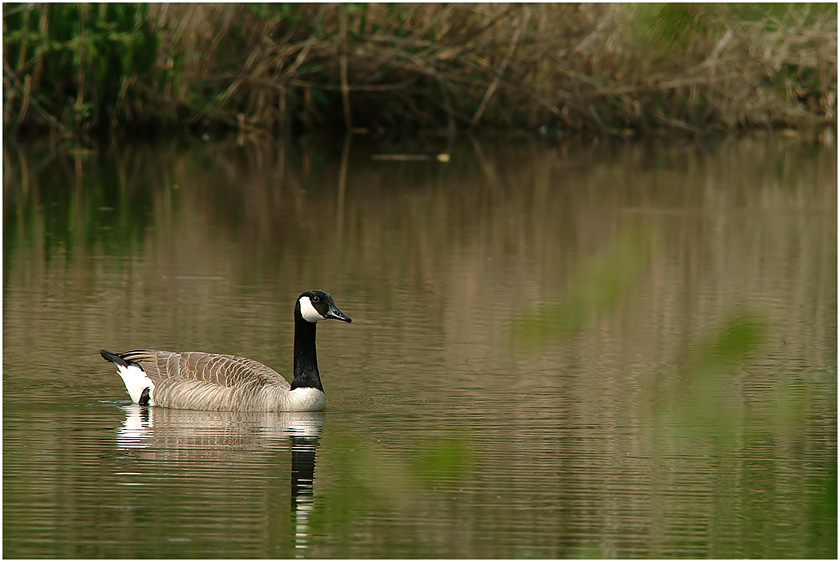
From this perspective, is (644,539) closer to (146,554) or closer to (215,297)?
(146,554)

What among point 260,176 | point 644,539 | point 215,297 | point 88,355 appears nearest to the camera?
point 644,539

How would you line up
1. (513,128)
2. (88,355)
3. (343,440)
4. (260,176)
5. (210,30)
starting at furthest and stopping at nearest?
1. (513,128)
2. (210,30)
3. (260,176)
4. (88,355)
5. (343,440)

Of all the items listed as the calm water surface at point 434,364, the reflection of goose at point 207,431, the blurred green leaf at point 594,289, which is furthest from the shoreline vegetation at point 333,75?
the blurred green leaf at point 594,289

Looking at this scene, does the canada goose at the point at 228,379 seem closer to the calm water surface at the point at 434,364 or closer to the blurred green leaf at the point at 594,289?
the calm water surface at the point at 434,364

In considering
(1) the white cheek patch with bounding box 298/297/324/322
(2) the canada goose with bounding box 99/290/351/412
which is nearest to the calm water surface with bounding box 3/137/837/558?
(2) the canada goose with bounding box 99/290/351/412

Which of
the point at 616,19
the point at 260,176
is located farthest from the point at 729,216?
the point at 616,19

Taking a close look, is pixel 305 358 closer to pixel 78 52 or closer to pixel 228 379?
pixel 228 379

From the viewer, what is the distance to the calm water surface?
2.10 metres

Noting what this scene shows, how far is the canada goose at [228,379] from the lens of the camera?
6.88 m

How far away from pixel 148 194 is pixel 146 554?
1255cm

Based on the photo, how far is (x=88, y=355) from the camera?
7934 millimetres

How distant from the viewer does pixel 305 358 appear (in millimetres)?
6996

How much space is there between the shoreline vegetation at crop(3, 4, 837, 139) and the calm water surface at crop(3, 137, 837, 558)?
3296 millimetres

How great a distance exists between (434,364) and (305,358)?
3.48 feet
